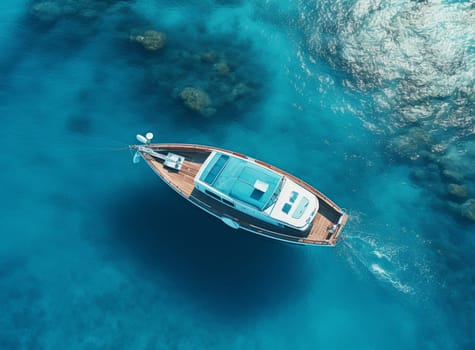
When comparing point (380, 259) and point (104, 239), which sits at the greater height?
point (380, 259)

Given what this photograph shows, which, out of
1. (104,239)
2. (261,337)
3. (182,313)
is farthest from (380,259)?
(104,239)

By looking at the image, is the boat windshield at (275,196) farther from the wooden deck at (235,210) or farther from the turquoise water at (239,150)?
the turquoise water at (239,150)

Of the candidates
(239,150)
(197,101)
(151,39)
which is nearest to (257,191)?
(239,150)

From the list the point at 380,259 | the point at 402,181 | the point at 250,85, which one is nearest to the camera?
the point at 380,259

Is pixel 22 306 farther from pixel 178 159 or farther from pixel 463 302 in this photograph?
pixel 463 302

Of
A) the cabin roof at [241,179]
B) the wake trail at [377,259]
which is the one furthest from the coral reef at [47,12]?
the wake trail at [377,259]

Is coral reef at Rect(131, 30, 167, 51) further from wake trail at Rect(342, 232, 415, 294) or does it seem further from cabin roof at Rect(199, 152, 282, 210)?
wake trail at Rect(342, 232, 415, 294)
